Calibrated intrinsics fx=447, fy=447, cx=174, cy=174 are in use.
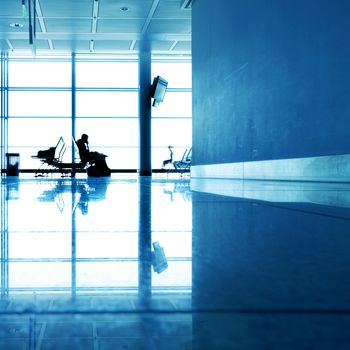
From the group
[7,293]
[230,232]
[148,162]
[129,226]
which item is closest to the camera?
[7,293]

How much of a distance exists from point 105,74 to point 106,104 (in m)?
1.06

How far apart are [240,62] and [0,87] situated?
1217cm

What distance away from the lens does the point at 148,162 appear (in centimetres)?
1505

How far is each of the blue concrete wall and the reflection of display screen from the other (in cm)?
594

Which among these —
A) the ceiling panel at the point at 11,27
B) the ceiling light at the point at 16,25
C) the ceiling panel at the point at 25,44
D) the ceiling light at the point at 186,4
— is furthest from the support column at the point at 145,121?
the ceiling light at the point at 186,4

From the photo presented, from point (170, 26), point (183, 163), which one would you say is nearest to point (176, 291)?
point (170, 26)

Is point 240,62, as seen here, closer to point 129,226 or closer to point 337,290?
point 129,226

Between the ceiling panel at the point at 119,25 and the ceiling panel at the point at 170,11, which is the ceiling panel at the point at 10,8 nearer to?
the ceiling panel at the point at 119,25

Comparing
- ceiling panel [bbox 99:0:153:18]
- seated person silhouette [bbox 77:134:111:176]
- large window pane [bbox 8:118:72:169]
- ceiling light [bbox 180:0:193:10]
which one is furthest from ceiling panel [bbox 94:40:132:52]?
ceiling light [bbox 180:0:193:10]

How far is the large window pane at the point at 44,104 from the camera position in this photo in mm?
15680

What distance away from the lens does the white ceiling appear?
391 inches

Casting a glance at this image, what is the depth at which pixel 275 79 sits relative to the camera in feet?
14.4

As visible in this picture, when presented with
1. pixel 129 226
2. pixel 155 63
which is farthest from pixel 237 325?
pixel 155 63

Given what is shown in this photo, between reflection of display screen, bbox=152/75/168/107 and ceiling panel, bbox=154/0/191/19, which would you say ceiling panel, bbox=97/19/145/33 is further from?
reflection of display screen, bbox=152/75/168/107
